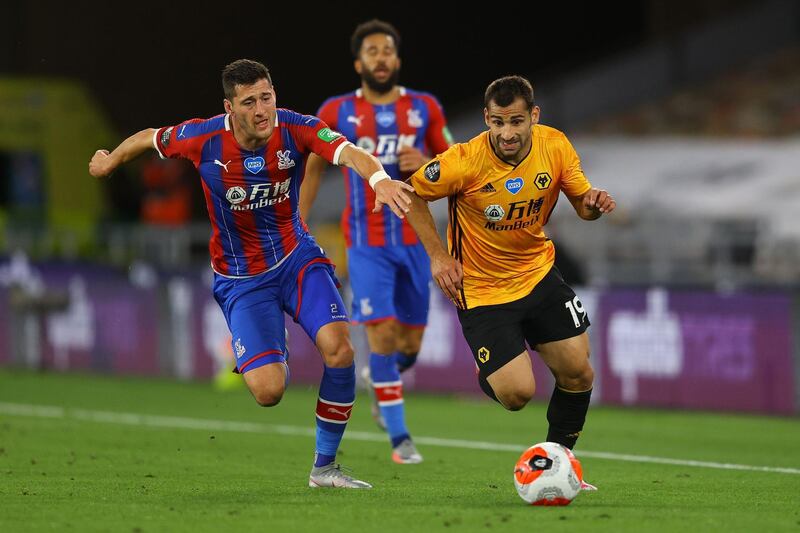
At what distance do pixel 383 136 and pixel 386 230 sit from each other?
0.64 m

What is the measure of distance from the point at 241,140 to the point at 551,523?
9.08 feet

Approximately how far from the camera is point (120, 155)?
8.52 meters

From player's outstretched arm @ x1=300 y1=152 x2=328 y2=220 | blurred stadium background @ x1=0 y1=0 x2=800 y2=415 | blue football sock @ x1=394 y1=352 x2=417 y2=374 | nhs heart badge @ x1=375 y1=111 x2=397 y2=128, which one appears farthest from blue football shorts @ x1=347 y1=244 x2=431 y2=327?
blurred stadium background @ x1=0 y1=0 x2=800 y2=415

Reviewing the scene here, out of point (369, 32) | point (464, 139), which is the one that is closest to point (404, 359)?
point (369, 32)

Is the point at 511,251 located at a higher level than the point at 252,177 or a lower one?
lower

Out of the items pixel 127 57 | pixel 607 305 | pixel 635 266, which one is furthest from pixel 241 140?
pixel 127 57

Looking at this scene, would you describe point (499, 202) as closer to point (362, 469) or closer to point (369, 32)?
point (362, 469)

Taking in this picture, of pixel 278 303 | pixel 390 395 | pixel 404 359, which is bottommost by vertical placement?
pixel 390 395

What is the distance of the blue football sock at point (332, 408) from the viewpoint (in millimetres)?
8578

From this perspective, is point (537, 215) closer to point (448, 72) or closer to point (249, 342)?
point (249, 342)

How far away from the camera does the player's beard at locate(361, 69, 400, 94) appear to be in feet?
34.7

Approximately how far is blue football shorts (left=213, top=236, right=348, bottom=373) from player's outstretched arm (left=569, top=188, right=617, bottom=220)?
1.43 meters

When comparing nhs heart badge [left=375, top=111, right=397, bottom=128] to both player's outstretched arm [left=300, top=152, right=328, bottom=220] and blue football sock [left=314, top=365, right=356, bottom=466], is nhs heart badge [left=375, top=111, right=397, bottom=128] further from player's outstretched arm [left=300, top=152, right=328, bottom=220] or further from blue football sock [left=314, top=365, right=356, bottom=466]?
blue football sock [left=314, top=365, right=356, bottom=466]

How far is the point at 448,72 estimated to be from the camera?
2781 cm
